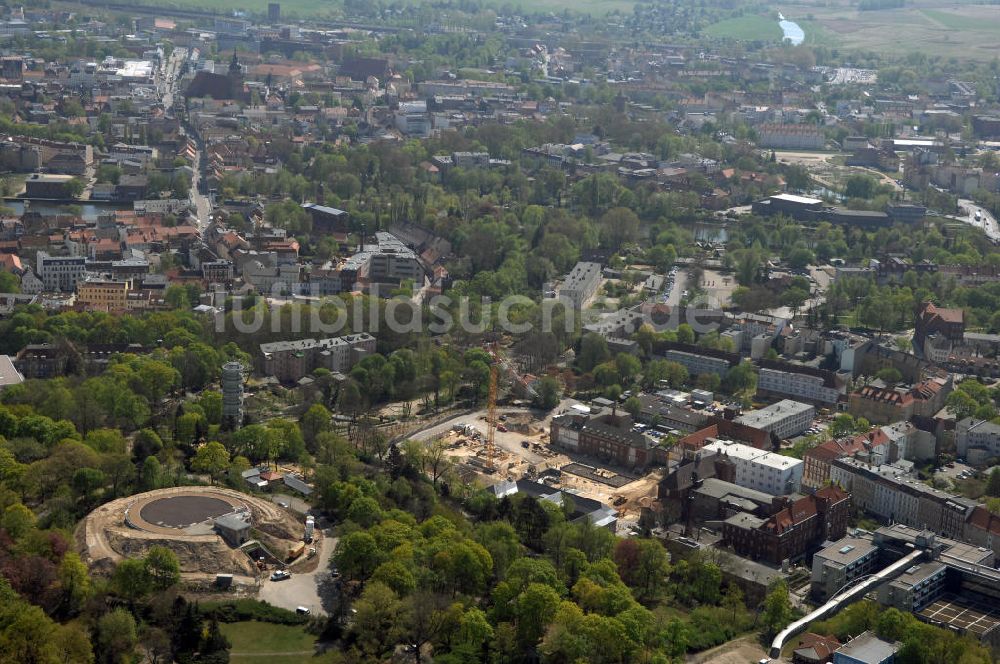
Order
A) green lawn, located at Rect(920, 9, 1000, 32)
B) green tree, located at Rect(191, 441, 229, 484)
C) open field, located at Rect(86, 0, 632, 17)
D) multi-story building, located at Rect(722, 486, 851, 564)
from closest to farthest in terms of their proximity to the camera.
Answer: multi-story building, located at Rect(722, 486, 851, 564)
green tree, located at Rect(191, 441, 229, 484)
open field, located at Rect(86, 0, 632, 17)
green lawn, located at Rect(920, 9, 1000, 32)

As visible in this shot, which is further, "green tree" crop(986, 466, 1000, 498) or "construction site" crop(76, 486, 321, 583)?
"green tree" crop(986, 466, 1000, 498)

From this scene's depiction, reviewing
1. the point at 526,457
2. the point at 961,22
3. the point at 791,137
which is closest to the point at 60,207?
the point at 526,457

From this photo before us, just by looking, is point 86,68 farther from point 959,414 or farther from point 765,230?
point 959,414

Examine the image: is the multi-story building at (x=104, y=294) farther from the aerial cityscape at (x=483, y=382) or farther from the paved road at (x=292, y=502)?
the paved road at (x=292, y=502)

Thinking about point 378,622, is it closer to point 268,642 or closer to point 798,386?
point 268,642

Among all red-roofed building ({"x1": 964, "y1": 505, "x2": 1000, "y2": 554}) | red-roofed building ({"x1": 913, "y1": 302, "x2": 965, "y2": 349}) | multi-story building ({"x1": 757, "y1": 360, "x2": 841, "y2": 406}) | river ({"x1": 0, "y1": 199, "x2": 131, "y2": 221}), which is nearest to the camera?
red-roofed building ({"x1": 964, "y1": 505, "x2": 1000, "y2": 554})

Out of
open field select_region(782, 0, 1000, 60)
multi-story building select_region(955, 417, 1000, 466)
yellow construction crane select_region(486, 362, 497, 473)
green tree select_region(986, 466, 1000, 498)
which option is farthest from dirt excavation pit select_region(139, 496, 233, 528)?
open field select_region(782, 0, 1000, 60)

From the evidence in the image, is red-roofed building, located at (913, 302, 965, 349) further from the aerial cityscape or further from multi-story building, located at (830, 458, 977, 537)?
multi-story building, located at (830, 458, 977, 537)
